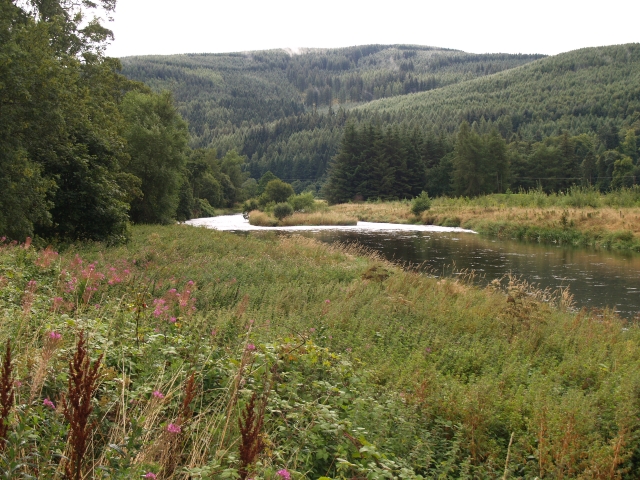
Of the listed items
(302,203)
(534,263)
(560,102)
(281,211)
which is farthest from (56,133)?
(560,102)

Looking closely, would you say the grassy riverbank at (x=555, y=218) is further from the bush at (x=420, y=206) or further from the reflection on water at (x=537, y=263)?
the reflection on water at (x=537, y=263)

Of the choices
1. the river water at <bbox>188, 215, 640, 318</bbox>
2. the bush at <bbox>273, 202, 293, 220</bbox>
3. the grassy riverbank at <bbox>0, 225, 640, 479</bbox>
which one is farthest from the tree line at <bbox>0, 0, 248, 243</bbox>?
the bush at <bbox>273, 202, 293, 220</bbox>

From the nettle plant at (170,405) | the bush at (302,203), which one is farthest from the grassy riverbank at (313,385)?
the bush at (302,203)

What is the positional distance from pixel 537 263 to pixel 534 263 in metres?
0.14

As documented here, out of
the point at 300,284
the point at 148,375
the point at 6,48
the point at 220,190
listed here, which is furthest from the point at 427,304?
the point at 220,190

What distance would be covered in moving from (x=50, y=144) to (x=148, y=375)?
52.8 feet

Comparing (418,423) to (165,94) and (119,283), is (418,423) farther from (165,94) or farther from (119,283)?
(165,94)

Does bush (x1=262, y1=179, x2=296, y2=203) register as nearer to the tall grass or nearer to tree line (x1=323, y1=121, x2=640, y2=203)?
tree line (x1=323, y1=121, x2=640, y2=203)

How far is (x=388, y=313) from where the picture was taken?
10945mm

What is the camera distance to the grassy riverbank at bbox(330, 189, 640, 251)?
33.1m

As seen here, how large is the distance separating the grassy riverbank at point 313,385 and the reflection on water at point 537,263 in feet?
19.9

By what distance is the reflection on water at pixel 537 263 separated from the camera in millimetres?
17778

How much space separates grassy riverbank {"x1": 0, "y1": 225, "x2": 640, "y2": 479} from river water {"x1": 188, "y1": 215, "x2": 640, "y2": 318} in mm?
6791

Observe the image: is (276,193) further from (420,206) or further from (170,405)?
(170,405)
